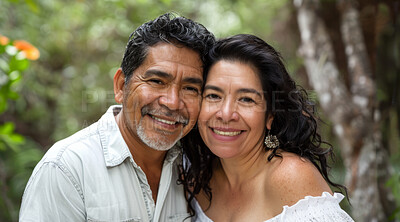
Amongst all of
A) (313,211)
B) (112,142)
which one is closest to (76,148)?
(112,142)

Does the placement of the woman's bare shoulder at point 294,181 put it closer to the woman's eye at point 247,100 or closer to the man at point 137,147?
the woman's eye at point 247,100

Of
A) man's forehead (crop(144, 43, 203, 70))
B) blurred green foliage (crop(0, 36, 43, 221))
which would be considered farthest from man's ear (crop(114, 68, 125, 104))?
blurred green foliage (crop(0, 36, 43, 221))

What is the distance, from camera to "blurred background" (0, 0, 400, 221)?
3432mm

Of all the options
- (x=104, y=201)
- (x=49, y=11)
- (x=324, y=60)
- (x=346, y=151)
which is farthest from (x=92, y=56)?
(x=104, y=201)

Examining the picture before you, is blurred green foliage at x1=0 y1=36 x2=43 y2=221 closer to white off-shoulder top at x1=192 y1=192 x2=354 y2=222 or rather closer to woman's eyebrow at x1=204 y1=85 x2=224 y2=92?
woman's eyebrow at x1=204 y1=85 x2=224 y2=92

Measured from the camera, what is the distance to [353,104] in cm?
377

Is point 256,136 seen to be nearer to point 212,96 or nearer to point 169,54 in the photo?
point 212,96

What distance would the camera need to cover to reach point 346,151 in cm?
381

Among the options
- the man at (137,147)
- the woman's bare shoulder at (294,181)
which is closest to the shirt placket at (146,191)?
the man at (137,147)

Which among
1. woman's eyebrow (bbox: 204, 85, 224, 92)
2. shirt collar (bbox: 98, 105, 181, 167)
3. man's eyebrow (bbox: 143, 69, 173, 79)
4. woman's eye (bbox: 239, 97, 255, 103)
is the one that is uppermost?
man's eyebrow (bbox: 143, 69, 173, 79)

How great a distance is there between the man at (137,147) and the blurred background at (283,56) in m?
0.98

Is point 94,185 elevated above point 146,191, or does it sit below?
above

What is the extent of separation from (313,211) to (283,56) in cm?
138

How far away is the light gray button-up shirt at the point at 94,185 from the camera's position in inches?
76.7
